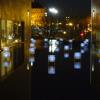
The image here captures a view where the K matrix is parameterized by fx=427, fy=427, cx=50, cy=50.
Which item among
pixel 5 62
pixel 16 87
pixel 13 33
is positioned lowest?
pixel 16 87

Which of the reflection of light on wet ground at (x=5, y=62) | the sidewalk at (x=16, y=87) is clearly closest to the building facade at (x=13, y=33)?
the reflection of light on wet ground at (x=5, y=62)

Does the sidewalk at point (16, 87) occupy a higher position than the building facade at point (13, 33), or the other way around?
the building facade at point (13, 33)

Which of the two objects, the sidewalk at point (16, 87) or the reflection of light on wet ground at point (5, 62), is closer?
the sidewalk at point (16, 87)

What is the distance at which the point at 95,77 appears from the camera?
18.0m

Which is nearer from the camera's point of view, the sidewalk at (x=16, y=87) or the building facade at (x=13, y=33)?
the sidewalk at (x=16, y=87)

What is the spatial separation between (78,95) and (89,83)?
3.58 m

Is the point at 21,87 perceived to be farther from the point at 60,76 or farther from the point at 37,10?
the point at 37,10

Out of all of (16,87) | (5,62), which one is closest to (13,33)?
(5,62)

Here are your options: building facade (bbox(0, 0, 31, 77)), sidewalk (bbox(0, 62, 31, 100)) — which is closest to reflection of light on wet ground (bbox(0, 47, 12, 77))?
building facade (bbox(0, 0, 31, 77))

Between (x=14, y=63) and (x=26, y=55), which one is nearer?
(x=14, y=63)

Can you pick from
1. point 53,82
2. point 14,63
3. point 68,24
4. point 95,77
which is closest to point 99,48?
point 95,77

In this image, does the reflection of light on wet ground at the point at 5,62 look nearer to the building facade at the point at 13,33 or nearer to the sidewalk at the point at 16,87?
the building facade at the point at 13,33

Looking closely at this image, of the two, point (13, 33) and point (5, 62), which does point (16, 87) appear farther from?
point (13, 33)

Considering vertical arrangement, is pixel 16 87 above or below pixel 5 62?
below
